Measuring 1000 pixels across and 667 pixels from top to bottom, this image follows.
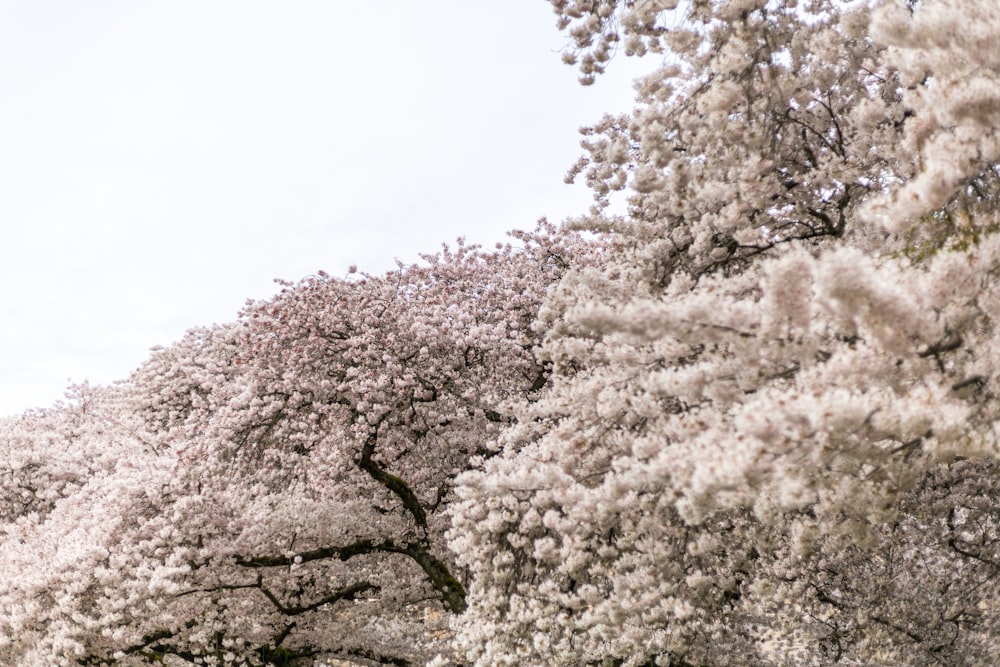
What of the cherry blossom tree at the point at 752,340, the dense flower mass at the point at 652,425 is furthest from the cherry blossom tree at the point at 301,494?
the cherry blossom tree at the point at 752,340

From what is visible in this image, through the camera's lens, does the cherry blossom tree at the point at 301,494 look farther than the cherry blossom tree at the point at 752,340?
Yes

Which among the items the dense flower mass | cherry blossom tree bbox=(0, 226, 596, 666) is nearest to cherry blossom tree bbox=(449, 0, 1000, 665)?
the dense flower mass

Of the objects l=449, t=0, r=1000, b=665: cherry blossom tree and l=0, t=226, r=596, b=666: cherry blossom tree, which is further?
l=0, t=226, r=596, b=666: cherry blossom tree

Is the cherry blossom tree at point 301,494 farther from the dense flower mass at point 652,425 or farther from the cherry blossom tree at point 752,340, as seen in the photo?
the cherry blossom tree at point 752,340

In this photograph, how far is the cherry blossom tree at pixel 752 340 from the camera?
3.92m

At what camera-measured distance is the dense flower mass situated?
4.08 meters

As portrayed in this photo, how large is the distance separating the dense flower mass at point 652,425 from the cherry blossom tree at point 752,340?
0.10 ft

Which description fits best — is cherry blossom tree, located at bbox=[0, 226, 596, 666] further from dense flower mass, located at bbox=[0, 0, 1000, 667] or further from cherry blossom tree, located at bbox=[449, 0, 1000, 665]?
cherry blossom tree, located at bbox=[449, 0, 1000, 665]

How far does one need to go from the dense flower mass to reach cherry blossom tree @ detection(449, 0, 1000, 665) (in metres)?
0.03

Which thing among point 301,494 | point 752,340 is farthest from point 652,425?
point 301,494

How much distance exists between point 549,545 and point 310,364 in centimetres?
702

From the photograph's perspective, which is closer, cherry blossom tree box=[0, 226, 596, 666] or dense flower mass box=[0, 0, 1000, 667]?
dense flower mass box=[0, 0, 1000, 667]

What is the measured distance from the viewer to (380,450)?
48.0ft

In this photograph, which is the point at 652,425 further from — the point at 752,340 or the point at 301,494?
the point at 301,494
